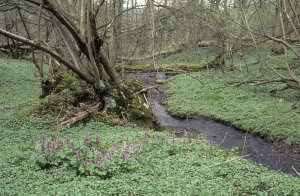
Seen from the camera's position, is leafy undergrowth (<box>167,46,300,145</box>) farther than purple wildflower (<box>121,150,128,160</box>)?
Yes

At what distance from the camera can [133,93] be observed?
37.4 feet

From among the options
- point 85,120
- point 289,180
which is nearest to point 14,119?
point 85,120

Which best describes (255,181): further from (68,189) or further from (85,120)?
(85,120)

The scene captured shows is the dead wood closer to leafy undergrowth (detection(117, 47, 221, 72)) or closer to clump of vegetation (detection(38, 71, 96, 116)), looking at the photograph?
clump of vegetation (detection(38, 71, 96, 116))

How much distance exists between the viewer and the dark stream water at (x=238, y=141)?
9687mm

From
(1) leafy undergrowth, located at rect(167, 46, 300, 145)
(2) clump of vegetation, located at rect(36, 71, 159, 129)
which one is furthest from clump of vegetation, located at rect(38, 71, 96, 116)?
(1) leafy undergrowth, located at rect(167, 46, 300, 145)

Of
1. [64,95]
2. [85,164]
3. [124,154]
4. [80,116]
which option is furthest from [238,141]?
[85,164]

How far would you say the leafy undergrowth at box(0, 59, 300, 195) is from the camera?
5.38m

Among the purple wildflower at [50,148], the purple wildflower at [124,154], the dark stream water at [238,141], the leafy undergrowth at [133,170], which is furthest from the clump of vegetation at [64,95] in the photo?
the purple wildflower at [124,154]

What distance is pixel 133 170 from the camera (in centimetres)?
615

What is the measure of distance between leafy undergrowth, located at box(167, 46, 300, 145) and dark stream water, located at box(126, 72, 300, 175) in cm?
35

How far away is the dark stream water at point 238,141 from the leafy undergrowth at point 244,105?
1.15 feet

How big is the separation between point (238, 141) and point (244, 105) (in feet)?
11.0

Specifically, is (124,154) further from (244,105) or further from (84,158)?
(244,105)
